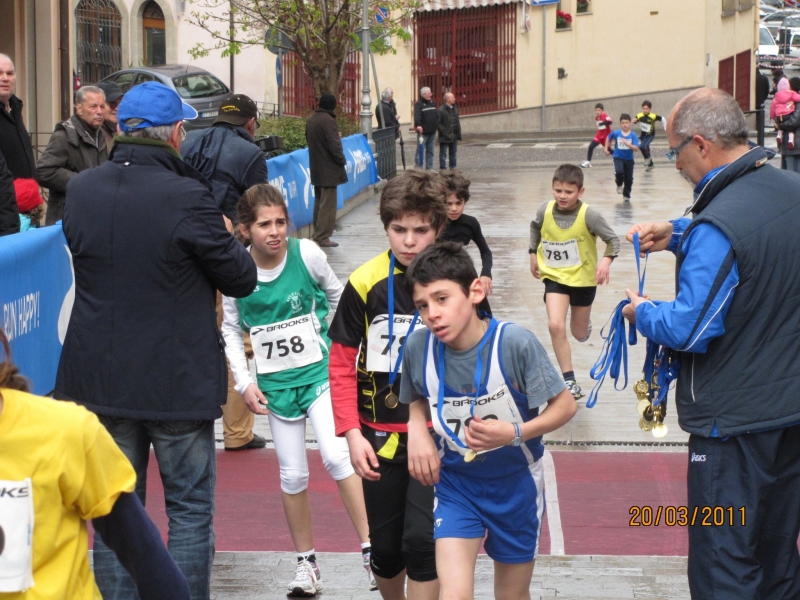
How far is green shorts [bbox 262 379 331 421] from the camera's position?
489cm

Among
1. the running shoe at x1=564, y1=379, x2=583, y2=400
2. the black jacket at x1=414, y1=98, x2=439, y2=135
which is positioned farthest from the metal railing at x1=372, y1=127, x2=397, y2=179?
the running shoe at x1=564, y1=379, x2=583, y2=400

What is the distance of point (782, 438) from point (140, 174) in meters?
2.26

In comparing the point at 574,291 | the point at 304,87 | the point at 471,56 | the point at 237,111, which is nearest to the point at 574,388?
the point at 574,291

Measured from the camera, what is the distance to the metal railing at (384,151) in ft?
73.8

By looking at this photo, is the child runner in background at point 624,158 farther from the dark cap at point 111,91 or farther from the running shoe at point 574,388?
the dark cap at point 111,91

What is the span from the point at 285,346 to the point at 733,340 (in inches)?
79.1

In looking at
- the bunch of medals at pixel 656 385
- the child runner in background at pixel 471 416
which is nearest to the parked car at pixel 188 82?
the bunch of medals at pixel 656 385

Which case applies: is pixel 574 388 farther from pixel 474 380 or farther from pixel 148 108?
pixel 148 108

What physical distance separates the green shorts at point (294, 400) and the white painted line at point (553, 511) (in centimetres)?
126

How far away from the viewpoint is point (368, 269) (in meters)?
4.04

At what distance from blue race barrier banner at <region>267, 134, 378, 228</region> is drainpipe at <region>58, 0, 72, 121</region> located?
406cm

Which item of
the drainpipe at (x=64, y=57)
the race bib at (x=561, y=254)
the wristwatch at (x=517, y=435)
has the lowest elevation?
the wristwatch at (x=517, y=435)

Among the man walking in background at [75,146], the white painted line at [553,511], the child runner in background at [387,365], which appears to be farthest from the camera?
the man walking in background at [75,146]

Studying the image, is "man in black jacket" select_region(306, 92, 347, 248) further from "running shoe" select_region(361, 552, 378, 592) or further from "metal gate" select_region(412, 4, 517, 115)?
"metal gate" select_region(412, 4, 517, 115)
